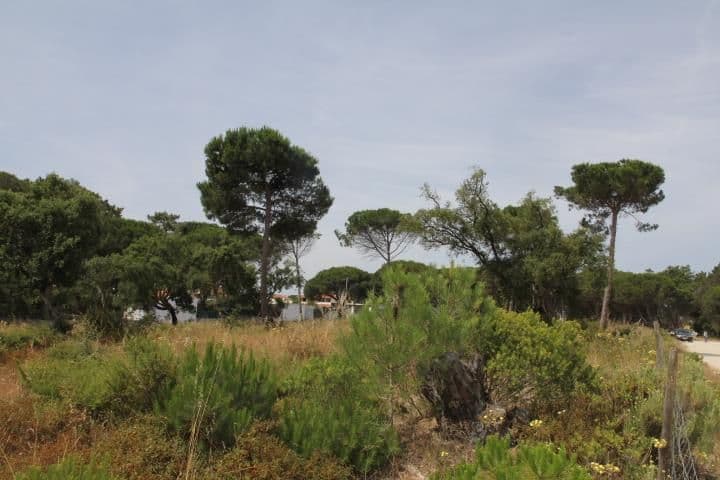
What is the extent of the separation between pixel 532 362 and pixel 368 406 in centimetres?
163

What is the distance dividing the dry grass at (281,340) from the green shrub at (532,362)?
6.63ft

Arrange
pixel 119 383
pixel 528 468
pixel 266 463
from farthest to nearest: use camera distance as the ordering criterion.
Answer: pixel 119 383 < pixel 266 463 < pixel 528 468

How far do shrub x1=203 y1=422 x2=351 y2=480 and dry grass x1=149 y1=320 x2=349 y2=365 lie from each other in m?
2.49

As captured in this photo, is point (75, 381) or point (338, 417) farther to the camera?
point (75, 381)

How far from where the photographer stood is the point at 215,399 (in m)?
3.81

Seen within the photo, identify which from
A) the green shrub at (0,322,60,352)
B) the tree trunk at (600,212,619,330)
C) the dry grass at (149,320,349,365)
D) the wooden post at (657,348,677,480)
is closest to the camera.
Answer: the wooden post at (657,348,677,480)

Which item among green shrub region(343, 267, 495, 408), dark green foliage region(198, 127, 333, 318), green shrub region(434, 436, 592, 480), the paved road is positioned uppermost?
dark green foliage region(198, 127, 333, 318)

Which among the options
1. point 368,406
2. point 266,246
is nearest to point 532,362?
point 368,406

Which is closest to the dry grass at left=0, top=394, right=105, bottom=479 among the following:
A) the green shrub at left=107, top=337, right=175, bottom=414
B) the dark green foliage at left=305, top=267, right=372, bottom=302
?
the green shrub at left=107, top=337, right=175, bottom=414

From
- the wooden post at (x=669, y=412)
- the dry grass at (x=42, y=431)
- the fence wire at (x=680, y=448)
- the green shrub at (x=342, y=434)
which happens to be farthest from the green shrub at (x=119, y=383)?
the fence wire at (x=680, y=448)

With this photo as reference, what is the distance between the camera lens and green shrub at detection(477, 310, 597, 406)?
4.86m

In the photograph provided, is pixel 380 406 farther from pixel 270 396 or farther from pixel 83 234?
pixel 83 234

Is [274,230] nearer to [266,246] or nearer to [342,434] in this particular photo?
[266,246]

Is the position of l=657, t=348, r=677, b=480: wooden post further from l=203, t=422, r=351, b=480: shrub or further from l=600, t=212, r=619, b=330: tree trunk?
l=600, t=212, r=619, b=330: tree trunk
